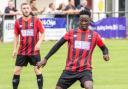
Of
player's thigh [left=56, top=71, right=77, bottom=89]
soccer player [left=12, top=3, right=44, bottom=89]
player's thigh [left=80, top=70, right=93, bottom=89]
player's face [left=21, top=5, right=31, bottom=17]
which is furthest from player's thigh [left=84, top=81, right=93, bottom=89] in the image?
soccer player [left=12, top=3, right=44, bottom=89]

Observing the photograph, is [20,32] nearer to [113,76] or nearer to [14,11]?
[113,76]

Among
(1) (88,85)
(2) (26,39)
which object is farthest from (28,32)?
(1) (88,85)

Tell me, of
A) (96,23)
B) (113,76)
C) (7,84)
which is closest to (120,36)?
(96,23)

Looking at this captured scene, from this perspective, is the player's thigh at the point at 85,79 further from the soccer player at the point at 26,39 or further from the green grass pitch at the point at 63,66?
the green grass pitch at the point at 63,66

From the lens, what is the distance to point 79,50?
12.2m

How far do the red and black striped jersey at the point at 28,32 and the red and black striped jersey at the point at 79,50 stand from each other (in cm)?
343

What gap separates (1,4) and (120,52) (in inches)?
547

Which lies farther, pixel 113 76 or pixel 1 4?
pixel 1 4

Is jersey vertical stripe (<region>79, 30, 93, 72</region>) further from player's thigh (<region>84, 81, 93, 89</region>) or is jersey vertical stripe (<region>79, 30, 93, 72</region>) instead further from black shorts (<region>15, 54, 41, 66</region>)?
black shorts (<region>15, 54, 41, 66</region>)

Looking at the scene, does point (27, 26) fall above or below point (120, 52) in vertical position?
above

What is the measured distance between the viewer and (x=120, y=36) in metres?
34.3

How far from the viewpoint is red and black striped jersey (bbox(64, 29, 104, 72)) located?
12156 millimetres

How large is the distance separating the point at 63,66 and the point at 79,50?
9361mm

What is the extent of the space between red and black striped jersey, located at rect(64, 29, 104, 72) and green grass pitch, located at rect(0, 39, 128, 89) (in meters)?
4.52
